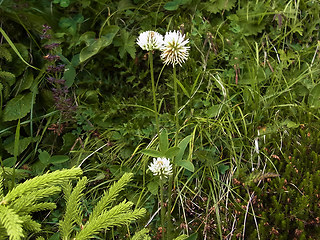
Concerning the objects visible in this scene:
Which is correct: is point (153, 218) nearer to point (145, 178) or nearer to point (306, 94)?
point (145, 178)

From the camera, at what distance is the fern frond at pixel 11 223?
3.42 ft

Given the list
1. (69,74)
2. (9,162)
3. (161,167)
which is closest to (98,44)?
(69,74)

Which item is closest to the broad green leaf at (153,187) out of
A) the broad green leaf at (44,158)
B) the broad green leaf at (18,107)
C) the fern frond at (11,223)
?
the broad green leaf at (44,158)

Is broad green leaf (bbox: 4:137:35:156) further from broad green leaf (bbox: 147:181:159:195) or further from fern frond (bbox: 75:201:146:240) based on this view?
fern frond (bbox: 75:201:146:240)

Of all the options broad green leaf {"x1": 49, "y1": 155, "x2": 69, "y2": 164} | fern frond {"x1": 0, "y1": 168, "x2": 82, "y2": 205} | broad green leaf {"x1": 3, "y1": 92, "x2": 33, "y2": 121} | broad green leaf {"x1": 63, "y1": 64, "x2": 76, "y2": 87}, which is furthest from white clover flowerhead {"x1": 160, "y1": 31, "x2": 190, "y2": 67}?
broad green leaf {"x1": 3, "y1": 92, "x2": 33, "y2": 121}

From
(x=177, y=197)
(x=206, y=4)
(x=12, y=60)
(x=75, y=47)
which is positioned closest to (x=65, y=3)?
(x=75, y=47)

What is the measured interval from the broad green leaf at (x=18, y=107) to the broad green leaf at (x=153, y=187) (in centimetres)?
102

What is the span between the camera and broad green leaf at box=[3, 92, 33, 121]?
104 inches

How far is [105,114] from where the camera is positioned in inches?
105

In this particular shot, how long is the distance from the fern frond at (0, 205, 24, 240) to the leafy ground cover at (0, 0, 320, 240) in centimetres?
76

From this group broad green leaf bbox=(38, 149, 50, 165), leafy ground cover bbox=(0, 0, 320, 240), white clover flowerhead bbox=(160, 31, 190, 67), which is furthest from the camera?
broad green leaf bbox=(38, 149, 50, 165)

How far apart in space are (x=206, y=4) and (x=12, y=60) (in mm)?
1501

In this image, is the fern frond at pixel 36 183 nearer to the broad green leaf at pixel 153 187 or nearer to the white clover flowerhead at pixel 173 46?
the white clover flowerhead at pixel 173 46

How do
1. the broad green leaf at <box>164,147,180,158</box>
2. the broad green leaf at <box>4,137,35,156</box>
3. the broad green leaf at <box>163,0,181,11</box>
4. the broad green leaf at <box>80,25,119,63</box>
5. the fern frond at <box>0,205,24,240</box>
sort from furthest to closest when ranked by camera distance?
the broad green leaf at <box>163,0,181,11</box>
the broad green leaf at <box>80,25,119,63</box>
the broad green leaf at <box>4,137,35,156</box>
the broad green leaf at <box>164,147,180,158</box>
the fern frond at <box>0,205,24,240</box>
